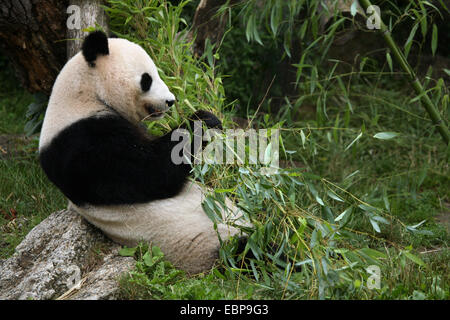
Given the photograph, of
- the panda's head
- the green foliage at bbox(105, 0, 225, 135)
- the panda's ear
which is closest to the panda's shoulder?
the panda's head

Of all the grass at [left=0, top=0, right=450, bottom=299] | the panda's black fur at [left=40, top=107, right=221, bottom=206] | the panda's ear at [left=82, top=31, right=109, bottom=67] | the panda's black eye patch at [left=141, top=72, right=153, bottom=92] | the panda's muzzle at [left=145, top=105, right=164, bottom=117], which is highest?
the panda's ear at [left=82, top=31, right=109, bottom=67]

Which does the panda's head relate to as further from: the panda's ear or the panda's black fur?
the panda's black fur

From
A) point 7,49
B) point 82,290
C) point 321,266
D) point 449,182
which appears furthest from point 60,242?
point 449,182

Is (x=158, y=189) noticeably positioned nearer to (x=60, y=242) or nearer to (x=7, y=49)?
(x=60, y=242)

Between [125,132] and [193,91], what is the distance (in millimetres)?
790

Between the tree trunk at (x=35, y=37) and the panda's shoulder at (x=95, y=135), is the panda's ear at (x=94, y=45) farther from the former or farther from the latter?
the tree trunk at (x=35, y=37)

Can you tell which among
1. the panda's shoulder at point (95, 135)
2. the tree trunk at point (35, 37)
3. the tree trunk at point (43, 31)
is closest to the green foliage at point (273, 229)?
the tree trunk at point (43, 31)

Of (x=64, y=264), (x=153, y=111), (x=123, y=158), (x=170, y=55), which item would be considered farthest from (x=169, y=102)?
(x=64, y=264)

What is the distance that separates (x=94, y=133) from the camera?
9.62 feet

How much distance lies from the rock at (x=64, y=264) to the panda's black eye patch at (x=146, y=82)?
94 centimetres

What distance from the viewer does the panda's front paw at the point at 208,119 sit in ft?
10.4

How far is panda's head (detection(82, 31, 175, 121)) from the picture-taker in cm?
312

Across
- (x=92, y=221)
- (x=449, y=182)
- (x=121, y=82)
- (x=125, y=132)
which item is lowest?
(x=449, y=182)

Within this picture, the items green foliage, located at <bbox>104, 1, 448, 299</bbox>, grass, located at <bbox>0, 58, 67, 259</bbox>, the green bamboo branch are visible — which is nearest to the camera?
green foliage, located at <bbox>104, 1, 448, 299</bbox>
